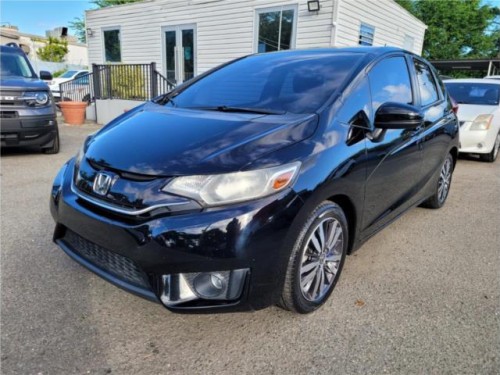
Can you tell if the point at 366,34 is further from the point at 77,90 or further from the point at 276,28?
the point at 77,90

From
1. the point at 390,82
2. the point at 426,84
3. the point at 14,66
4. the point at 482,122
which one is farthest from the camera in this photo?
the point at 482,122

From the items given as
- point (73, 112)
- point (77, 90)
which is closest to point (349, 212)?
point (73, 112)

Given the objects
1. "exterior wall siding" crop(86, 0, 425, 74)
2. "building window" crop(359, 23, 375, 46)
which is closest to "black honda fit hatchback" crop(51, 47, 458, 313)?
"exterior wall siding" crop(86, 0, 425, 74)

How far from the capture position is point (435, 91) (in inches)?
153

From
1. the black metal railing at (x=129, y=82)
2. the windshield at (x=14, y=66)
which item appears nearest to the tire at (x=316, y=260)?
the windshield at (x=14, y=66)

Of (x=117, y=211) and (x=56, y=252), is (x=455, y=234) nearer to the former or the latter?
(x=117, y=211)

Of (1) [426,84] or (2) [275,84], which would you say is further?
(1) [426,84]

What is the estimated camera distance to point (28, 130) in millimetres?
6066

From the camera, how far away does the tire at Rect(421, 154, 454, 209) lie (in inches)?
166

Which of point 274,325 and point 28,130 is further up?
point 28,130

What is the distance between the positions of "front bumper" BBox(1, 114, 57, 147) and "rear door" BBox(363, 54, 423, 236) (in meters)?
5.30

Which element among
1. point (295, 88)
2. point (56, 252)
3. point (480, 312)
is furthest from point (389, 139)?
point (56, 252)

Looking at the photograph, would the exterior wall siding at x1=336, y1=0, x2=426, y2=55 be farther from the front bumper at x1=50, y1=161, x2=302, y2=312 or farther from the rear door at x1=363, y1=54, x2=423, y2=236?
the front bumper at x1=50, y1=161, x2=302, y2=312

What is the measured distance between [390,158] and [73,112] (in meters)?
9.87
